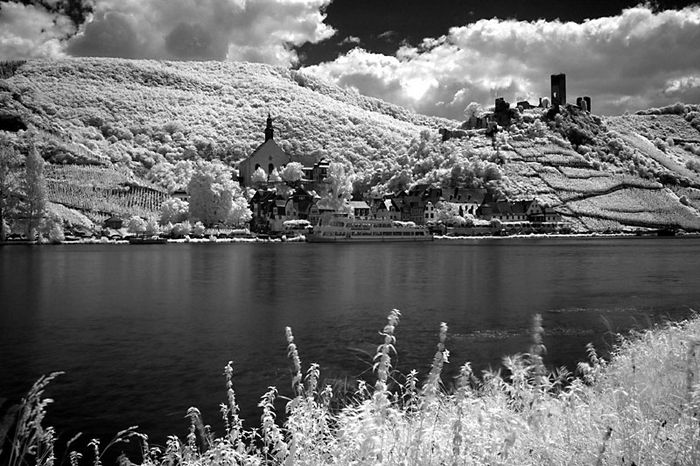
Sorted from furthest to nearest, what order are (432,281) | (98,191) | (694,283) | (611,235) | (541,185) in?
1. (541,185)
2. (611,235)
3. (98,191)
4. (432,281)
5. (694,283)

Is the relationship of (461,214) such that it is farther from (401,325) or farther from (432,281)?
(401,325)

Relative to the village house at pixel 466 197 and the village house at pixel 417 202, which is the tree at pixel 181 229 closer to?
the village house at pixel 417 202

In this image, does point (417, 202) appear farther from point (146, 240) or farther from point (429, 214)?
point (146, 240)

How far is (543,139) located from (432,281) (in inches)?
6398

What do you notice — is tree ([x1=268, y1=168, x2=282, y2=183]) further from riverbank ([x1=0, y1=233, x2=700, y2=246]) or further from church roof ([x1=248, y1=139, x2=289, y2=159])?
riverbank ([x1=0, y1=233, x2=700, y2=246])

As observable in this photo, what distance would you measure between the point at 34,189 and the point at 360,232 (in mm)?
62157

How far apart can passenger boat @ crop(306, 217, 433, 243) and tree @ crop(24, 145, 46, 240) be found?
50426 millimetres

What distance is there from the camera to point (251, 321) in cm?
2906

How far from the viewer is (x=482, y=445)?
6.94 m

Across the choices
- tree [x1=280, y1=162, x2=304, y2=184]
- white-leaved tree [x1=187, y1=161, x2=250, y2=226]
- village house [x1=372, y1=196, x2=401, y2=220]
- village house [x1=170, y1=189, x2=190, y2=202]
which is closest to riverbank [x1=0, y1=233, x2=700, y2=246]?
white-leaved tree [x1=187, y1=161, x2=250, y2=226]

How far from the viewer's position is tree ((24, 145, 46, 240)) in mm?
101812

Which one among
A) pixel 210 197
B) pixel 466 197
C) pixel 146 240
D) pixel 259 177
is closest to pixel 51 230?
pixel 146 240

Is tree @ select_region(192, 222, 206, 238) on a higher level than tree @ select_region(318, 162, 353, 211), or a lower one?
lower

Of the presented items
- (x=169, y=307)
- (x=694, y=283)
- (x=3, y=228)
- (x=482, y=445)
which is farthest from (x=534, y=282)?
(x=3, y=228)
